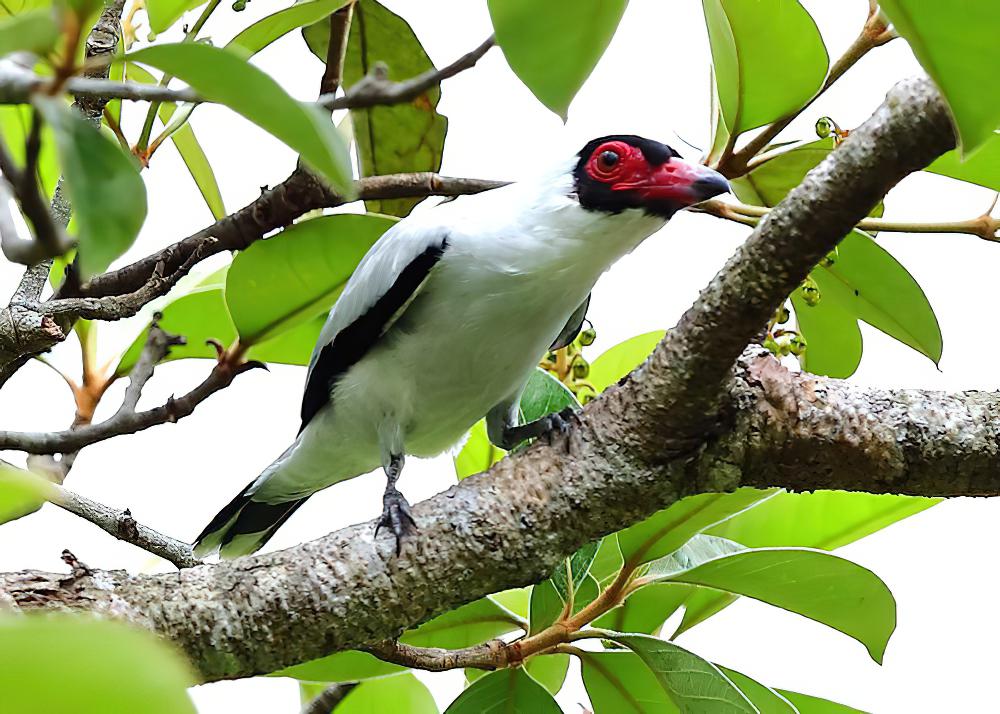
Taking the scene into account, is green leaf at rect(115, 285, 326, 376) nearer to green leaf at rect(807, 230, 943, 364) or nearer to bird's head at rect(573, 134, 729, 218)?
bird's head at rect(573, 134, 729, 218)

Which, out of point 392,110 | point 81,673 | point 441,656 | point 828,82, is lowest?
point 441,656

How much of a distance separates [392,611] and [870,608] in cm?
58

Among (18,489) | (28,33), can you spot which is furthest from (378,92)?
(18,489)

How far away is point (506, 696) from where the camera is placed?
1.16 m

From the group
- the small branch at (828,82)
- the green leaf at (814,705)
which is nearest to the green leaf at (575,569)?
the green leaf at (814,705)

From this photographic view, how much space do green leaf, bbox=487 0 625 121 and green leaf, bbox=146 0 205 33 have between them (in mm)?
545

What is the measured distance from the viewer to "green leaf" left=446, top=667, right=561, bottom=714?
1149mm

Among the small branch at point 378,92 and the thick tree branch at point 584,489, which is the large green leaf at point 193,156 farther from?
the small branch at point 378,92

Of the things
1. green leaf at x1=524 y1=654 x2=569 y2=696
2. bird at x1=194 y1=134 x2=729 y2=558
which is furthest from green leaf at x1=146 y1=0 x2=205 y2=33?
green leaf at x1=524 y1=654 x2=569 y2=696

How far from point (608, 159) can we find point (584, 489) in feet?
1.93

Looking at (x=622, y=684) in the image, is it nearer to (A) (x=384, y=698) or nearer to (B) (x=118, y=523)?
(A) (x=384, y=698)

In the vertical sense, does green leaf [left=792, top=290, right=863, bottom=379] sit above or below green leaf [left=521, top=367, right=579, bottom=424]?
below

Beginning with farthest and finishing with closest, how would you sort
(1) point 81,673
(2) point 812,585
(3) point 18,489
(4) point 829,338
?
(4) point 829,338 → (2) point 812,585 → (3) point 18,489 → (1) point 81,673

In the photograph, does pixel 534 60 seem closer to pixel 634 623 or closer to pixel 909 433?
pixel 909 433
